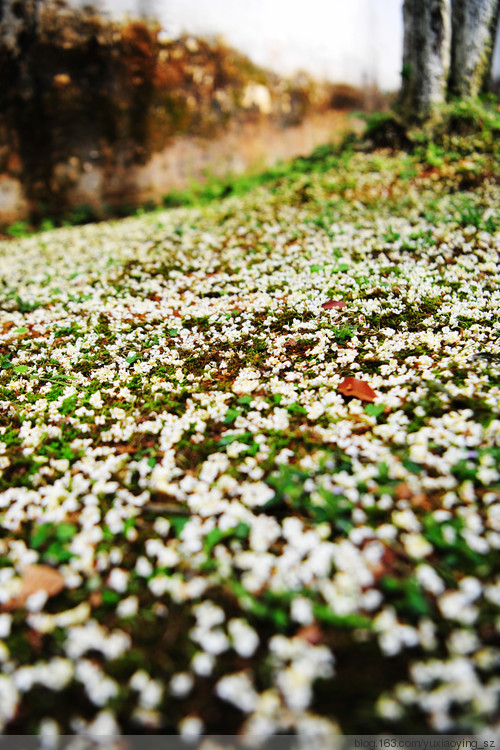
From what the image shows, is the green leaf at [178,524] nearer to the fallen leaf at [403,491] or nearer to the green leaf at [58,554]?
the green leaf at [58,554]

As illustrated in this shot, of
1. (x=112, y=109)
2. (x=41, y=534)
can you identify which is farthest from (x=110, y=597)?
(x=112, y=109)

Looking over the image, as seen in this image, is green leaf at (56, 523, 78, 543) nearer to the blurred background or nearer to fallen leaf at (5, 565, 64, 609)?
fallen leaf at (5, 565, 64, 609)

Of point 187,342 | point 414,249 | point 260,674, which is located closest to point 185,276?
point 187,342

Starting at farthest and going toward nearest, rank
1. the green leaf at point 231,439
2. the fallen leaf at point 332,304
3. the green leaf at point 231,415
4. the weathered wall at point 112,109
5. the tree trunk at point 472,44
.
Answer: the weathered wall at point 112,109
the tree trunk at point 472,44
the fallen leaf at point 332,304
the green leaf at point 231,415
the green leaf at point 231,439

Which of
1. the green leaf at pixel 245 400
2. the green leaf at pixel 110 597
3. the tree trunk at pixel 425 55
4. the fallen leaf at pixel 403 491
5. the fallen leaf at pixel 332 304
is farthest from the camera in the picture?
the tree trunk at pixel 425 55

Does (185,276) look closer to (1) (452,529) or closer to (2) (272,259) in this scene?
(2) (272,259)

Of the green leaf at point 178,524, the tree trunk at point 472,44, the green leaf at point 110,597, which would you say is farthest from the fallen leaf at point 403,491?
the tree trunk at point 472,44

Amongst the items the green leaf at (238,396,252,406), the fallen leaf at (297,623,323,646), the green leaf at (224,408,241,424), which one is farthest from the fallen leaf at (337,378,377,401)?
the fallen leaf at (297,623,323,646)
